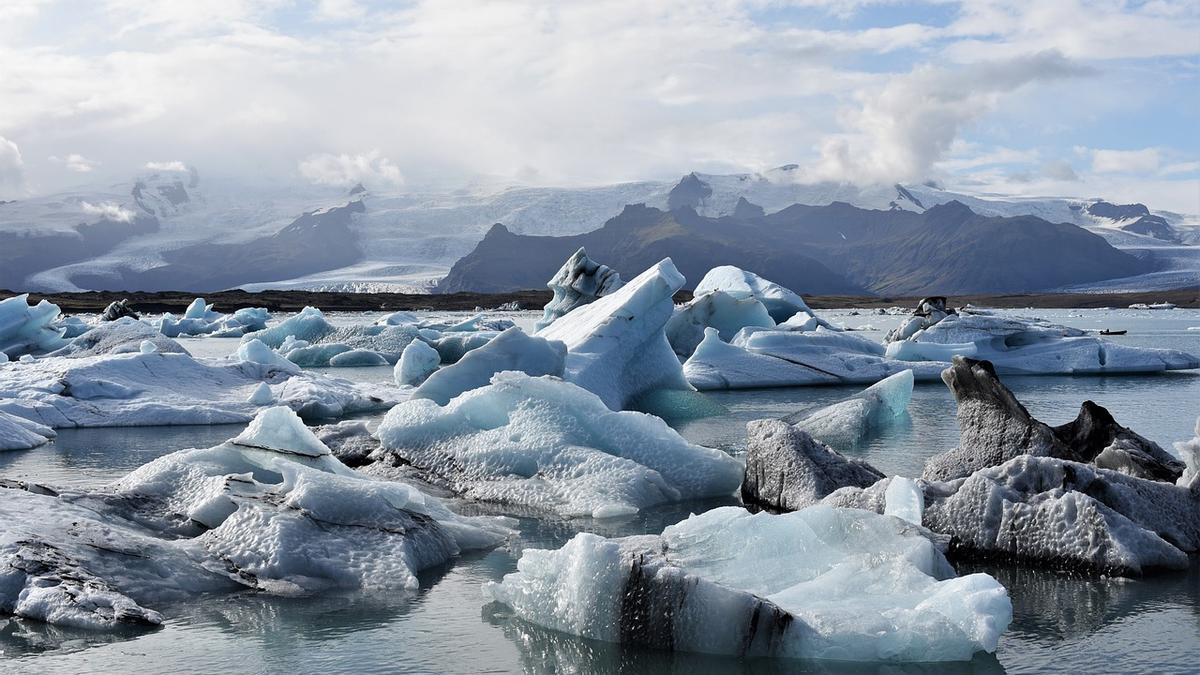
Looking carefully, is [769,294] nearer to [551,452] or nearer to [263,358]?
[263,358]

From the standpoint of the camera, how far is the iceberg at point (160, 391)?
32.9 ft

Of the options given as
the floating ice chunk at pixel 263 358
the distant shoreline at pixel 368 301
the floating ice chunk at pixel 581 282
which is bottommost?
the distant shoreline at pixel 368 301

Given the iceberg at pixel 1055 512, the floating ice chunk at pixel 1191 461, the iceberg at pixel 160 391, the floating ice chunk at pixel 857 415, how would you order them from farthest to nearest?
the iceberg at pixel 160 391, the floating ice chunk at pixel 857 415, the floating ice chunk at pixel 1191 461, the iceberg at pixel 1055 512

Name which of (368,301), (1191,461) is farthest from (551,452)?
(368,301)

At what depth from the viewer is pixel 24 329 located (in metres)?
17.5

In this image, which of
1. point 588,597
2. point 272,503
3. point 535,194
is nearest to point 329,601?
point 272,503

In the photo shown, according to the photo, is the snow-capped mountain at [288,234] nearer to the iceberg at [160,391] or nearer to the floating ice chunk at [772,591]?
the iceberg at [160,391]

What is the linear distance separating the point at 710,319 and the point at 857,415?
907 cm

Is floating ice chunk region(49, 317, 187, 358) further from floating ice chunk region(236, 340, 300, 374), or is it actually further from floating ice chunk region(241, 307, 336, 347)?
floating ice chunk region(241, 307, 336, 347)

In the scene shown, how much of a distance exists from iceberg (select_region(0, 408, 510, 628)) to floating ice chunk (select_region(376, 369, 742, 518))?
78cm

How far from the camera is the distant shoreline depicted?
151ft

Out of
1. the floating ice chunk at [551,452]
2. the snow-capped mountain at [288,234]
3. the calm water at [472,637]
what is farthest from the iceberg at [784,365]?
the snow-capped mountain at [288,234]

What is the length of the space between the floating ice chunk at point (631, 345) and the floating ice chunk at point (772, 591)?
6.41 m

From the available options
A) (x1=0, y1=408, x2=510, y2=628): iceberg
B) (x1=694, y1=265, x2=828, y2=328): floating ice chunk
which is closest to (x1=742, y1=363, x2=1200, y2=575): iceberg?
(x1=0, y1=408, x2=510, y2=628): iceberg
